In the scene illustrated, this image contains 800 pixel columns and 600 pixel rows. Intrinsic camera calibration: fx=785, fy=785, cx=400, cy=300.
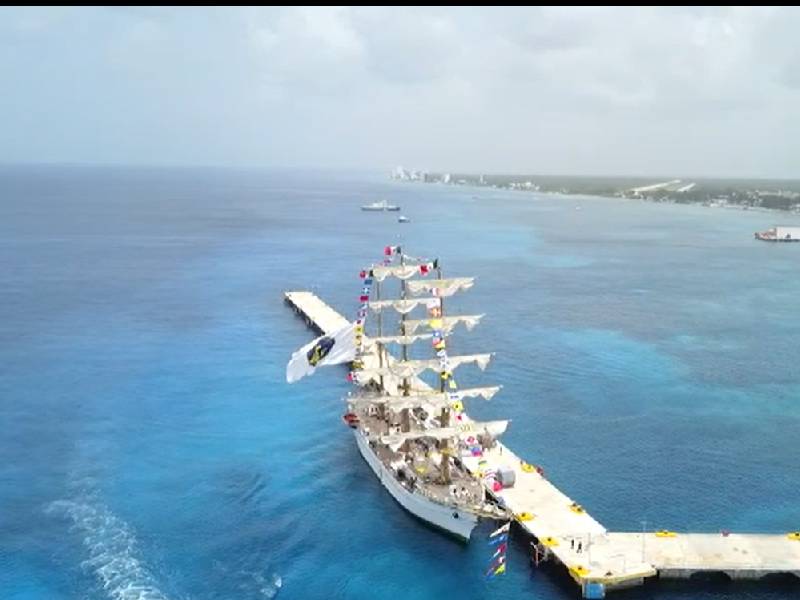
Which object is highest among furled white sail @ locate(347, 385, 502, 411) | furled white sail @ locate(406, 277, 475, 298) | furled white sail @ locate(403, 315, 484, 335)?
furled white sail @ locate(406, 277, 475, 298)

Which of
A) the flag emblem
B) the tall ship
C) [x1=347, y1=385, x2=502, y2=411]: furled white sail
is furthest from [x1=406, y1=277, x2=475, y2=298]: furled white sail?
the flag emblem

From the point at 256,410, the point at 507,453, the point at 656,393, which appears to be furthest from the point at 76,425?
the point at 656,393

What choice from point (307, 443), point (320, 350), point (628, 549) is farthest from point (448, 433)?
point (307, 443)

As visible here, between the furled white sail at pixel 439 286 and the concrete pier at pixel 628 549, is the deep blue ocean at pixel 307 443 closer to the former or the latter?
the concrete pier at pixel 628 549

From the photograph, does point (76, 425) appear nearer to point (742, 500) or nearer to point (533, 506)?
point (533, 506)

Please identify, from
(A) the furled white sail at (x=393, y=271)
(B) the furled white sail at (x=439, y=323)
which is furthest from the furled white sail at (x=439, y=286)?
(B) the furled white sail at (x=439, y=323)

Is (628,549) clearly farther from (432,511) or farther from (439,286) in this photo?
(439,286)

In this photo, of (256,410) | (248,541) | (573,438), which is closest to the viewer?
(248,541)

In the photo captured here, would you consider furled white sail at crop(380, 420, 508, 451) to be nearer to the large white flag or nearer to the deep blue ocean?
the deep blue ocean
